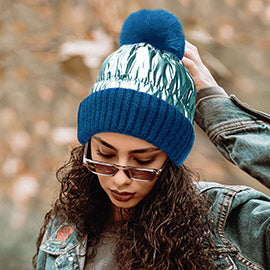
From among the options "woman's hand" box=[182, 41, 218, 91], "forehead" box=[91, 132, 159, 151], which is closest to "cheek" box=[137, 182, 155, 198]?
"forehead" box=[91, 132, 159, 151]

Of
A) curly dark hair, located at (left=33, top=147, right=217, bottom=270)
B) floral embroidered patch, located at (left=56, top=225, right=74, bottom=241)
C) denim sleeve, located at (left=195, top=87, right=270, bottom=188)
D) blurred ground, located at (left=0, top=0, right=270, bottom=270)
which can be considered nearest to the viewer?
denim sleeve, located at (left=195, top=87, right=270, bottom=188)

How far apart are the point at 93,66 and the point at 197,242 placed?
263 centimetres

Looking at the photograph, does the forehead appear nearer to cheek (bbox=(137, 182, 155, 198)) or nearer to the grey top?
cheek (bbox=(137, 182, 155, 198))

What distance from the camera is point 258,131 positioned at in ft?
3.50

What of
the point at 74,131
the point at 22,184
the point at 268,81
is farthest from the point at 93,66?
the point at 268,81

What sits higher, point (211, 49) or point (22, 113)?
point (211, 49)

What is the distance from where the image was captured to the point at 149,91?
106 cm

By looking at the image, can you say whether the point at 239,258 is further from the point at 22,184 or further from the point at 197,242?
the point at 22,184

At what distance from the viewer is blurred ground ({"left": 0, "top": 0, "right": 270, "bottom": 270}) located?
3441mm

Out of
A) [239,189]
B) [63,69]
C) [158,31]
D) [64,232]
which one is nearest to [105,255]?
[64,232]

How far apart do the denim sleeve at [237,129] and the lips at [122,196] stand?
28cm

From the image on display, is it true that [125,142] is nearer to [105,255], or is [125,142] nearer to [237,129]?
[237,129]

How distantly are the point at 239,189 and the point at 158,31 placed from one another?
53cm

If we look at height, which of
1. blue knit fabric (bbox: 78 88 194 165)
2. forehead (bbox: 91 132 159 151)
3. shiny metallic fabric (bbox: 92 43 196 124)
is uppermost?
shiny metallic fabric (bbox: 92 43 196 124)
